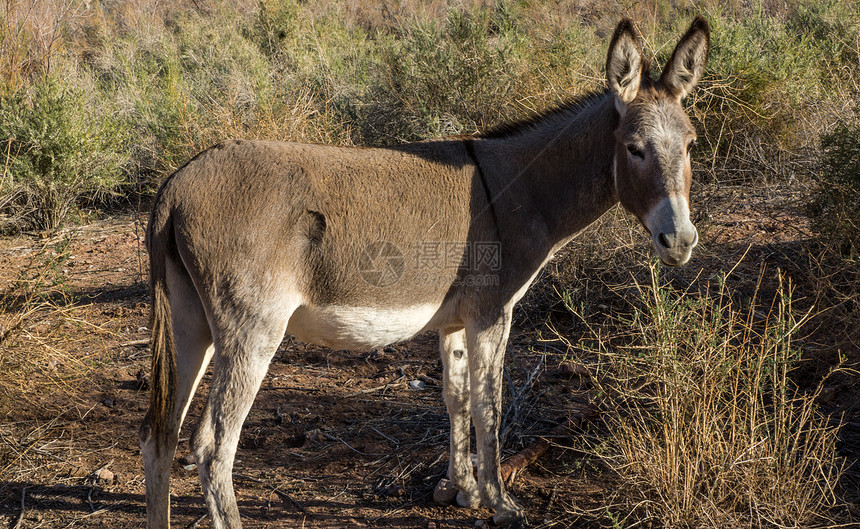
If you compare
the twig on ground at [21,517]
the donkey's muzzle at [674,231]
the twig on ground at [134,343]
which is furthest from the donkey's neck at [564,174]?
the twig on ground at [134,343]

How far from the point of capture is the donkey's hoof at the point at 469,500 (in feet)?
11.7

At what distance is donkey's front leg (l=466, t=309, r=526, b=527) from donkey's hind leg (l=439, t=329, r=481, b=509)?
4.7 inches

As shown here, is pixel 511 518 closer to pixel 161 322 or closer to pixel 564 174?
pixel 564 174

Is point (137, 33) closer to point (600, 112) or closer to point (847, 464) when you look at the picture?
point (600, 112)

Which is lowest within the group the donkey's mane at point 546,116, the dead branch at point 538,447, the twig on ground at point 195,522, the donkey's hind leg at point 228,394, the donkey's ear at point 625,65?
the twig on ground at point 195,522

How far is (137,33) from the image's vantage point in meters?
15.1

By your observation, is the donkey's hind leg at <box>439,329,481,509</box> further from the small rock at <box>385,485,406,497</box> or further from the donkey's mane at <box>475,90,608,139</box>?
the donkey's mane at <box>475,90,608,139</box>

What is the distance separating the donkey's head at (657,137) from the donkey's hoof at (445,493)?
1.67 meters

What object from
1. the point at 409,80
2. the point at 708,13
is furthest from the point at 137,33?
the point at 708,13

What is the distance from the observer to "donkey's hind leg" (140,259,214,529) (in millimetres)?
3031

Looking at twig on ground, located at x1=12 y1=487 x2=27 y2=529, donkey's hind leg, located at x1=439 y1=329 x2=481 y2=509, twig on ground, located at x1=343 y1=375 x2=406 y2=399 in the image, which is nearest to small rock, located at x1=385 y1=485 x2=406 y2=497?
donkey's hind leg, located at x1=439 y1=329 x2=481 y2=509

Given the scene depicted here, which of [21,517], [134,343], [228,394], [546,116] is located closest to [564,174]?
[546,116]

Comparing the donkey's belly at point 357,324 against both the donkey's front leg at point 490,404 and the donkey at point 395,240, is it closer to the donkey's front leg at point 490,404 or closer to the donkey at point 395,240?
the donkey at point 395,240

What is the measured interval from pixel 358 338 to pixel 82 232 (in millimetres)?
6352
